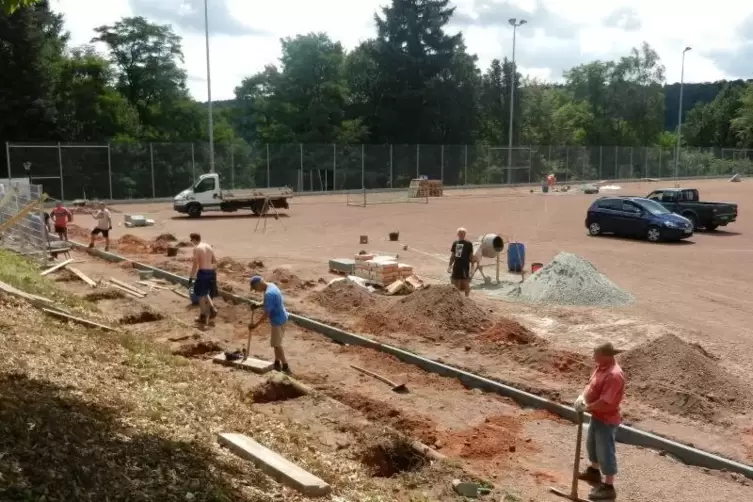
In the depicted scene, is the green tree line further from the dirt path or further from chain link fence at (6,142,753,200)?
the dirt path

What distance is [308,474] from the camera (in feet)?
19.8

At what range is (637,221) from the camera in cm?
2677

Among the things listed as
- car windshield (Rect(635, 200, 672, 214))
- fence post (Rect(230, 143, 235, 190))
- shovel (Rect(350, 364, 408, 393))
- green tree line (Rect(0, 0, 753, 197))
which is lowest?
shovel (Rect(350, 364, 408, 393))

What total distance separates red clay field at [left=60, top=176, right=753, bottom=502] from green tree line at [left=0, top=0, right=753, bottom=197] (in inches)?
1029

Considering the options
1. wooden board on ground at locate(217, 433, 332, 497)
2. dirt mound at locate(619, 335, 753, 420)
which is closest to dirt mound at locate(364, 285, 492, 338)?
dirt mound at locate(619, 335, 753, 420)

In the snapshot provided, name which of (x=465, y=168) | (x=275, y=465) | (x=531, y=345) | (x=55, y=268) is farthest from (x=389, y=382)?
(x=465, y=168)

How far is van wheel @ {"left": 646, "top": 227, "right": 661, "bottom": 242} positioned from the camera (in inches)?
1027

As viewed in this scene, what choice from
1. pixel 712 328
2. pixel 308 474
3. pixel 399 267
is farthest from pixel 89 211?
pixel 308 474

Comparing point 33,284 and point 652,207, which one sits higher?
point 652,207

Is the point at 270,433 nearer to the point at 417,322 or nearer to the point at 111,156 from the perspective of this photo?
the point at 417,322

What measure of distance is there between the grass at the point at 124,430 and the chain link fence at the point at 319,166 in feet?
120

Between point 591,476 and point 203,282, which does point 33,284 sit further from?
point 591,476

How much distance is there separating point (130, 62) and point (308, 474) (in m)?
56.1

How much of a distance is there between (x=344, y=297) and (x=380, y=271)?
190 centimetres
